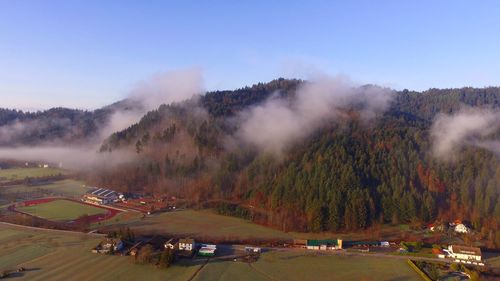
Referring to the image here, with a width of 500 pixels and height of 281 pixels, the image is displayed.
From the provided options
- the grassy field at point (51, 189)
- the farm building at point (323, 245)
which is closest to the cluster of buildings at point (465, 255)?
the farm building at point (323, 245)

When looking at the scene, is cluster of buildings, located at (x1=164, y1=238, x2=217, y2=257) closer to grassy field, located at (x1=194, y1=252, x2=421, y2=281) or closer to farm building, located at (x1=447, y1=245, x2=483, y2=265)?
grassy field, located at (x1=194, y1=252, x2=421, y2=281)

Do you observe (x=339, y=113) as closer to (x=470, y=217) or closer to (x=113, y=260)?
(x=470, y=217)

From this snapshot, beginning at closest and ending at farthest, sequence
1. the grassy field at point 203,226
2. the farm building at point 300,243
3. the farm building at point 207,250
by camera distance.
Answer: the farm building at point 207,250 → the farm building at point 300,243 → the grassy field at point 203,226

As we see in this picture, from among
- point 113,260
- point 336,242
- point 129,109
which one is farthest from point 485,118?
point 129,109

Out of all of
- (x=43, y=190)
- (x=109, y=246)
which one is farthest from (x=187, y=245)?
(x=43, y=190)

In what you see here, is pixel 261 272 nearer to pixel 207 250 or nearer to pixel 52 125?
pixel 207 250

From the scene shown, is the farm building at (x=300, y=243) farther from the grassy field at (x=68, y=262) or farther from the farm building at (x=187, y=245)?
the grassy field at (x=68, y=262)

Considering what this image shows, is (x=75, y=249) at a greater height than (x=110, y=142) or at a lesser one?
lesser
